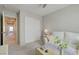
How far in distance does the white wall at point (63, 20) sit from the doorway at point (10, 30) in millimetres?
736

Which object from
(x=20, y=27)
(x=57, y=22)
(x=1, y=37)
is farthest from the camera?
(x=1, y=37)

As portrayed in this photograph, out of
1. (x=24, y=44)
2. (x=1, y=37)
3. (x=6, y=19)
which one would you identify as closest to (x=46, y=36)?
(x=24, y=44)

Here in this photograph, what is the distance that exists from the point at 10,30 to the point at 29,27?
1.46 ft

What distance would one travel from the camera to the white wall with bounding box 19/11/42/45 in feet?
8.16

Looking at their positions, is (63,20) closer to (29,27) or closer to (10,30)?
(29,27)

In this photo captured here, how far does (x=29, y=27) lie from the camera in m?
2.58

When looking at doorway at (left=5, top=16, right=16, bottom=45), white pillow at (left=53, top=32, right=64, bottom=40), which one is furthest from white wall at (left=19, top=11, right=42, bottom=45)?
white pillow at (left=53, top=32, right=64, bottom=40)

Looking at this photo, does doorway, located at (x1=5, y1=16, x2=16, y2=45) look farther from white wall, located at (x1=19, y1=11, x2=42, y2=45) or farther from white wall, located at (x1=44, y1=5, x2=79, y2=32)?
white wall, located at (x1=44, y1=5, x2=79, y2=32)

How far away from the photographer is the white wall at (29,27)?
2486 millimetres

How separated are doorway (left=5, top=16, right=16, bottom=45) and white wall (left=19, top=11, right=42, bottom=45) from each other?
17 cm

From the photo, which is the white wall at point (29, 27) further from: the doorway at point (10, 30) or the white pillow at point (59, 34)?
the white pillow at point (59, 34)

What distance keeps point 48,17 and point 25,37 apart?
2.31ft

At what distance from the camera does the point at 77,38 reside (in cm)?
263
